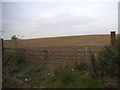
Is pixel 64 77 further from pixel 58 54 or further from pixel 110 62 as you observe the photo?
pixel 58 54

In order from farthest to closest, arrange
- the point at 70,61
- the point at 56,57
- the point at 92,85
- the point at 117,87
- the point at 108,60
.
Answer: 1. the point at 56,57
2. the point at 70,61
3. the point at 108,60
4. the point at 92,85
5. the point at 117,87

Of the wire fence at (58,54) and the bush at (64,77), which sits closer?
the bush at (64,77)

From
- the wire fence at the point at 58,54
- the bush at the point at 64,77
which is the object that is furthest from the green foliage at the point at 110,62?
the wire fence at the point at 58,54

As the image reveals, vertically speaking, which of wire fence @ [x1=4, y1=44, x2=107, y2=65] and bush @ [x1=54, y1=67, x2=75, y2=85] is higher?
wire fence @ [x1=4, y1=44, x2=107, y2=65]

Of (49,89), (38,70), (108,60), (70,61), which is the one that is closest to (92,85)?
(108,60)

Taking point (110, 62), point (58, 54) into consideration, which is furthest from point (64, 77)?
point (58, 54)

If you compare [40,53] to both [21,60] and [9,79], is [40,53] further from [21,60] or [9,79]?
[9,79]

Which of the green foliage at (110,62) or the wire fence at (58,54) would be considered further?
the wire fence at (58,54)

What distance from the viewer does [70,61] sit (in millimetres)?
7027

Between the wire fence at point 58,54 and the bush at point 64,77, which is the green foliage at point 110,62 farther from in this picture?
the wire fence at point 58,54

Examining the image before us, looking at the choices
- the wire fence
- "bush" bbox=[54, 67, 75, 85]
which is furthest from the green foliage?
the wire fence

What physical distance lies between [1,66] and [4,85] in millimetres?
690

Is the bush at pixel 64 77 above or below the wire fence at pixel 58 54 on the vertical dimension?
below

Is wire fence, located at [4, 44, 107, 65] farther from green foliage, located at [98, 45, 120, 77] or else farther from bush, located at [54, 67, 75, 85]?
bush, located at [54, 67, 75, 85]
